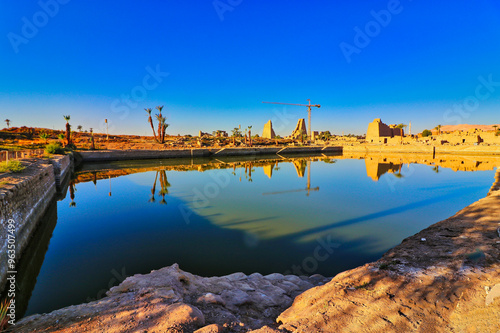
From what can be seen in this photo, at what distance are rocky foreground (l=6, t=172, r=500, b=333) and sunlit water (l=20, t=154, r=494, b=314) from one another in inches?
53.9

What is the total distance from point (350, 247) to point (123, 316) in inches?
219

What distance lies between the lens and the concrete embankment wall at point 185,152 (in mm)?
29112

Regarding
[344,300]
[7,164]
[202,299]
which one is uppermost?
[7,164]

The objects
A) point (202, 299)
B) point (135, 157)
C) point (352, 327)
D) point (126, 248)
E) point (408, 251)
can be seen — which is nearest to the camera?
point (352, 327)

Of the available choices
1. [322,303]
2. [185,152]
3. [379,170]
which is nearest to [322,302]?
[322,303]

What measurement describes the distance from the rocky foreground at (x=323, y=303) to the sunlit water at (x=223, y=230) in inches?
53.9

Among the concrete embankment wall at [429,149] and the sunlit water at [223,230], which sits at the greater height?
the concrete embankment wall at [429,149]

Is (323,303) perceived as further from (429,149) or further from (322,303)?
(429,149)

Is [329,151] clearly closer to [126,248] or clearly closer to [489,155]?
[489,155]

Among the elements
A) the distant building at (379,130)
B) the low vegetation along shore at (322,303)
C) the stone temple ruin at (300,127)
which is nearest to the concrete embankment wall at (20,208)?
the low vegetation along shore at (322,303)

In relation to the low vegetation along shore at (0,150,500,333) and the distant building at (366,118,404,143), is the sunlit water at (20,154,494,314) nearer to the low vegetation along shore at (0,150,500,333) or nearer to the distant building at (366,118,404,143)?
the low vegetation along shore at (0,150,500,333)

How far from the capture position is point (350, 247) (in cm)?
638

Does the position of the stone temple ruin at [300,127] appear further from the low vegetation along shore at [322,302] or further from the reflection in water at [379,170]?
the low vegetation along shore at [322,302]

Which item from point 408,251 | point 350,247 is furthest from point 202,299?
point 350,247
